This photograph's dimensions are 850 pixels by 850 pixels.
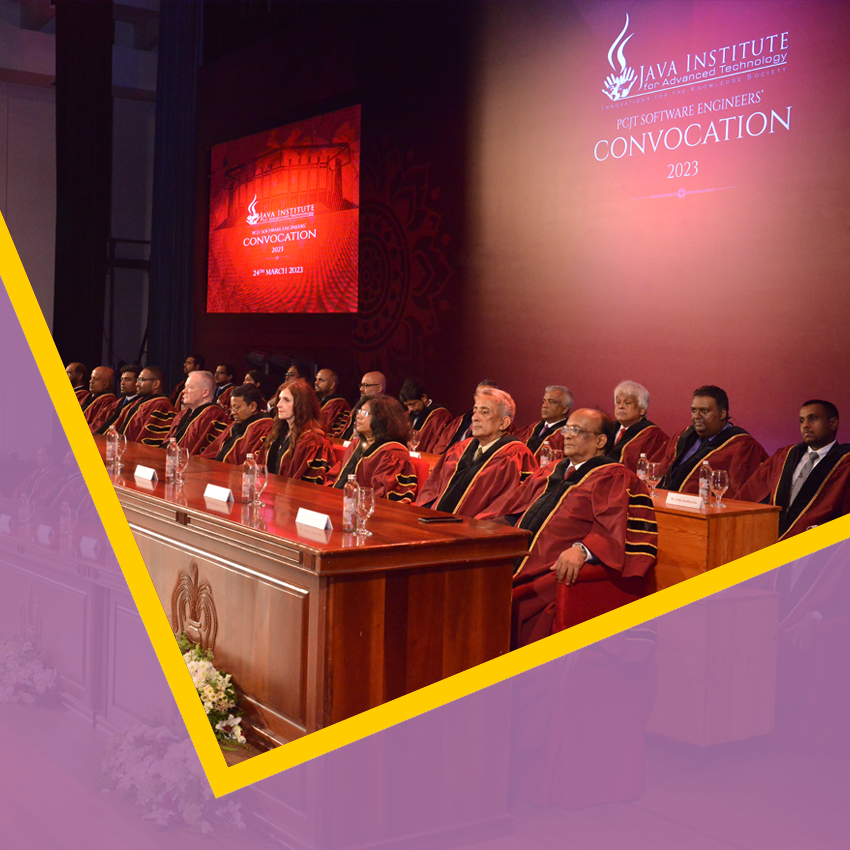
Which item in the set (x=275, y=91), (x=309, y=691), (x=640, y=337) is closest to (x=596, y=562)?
(x=309, y=691)

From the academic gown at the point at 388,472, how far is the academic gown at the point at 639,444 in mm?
1864

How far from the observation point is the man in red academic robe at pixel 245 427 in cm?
646

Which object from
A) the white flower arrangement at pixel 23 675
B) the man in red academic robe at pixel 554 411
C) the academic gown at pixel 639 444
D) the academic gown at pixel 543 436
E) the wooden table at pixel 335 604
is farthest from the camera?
the man in red academic robe at pixel 554 411

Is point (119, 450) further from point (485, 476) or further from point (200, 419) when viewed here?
point (200, 419)

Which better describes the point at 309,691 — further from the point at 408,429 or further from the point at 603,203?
the point at 603,203

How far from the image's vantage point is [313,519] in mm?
3109

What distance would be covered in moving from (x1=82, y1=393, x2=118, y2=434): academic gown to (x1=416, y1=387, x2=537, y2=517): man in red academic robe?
5409 mm

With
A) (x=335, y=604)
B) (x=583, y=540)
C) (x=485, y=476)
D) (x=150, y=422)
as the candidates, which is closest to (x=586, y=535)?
(x=583, y=540)

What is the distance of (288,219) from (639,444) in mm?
5688

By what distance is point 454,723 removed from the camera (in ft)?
6.89

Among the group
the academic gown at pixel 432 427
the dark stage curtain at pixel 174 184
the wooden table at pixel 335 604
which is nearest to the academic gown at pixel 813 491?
the wooden table at pixel 335 604

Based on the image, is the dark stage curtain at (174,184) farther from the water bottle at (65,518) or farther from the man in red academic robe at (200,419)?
the water bottle at (65,518)

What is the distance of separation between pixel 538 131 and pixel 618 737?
270 inches

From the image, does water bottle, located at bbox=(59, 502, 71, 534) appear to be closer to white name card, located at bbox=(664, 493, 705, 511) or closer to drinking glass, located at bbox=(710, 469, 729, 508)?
white name card, located at bbox=(664, 493, 705, 511)
